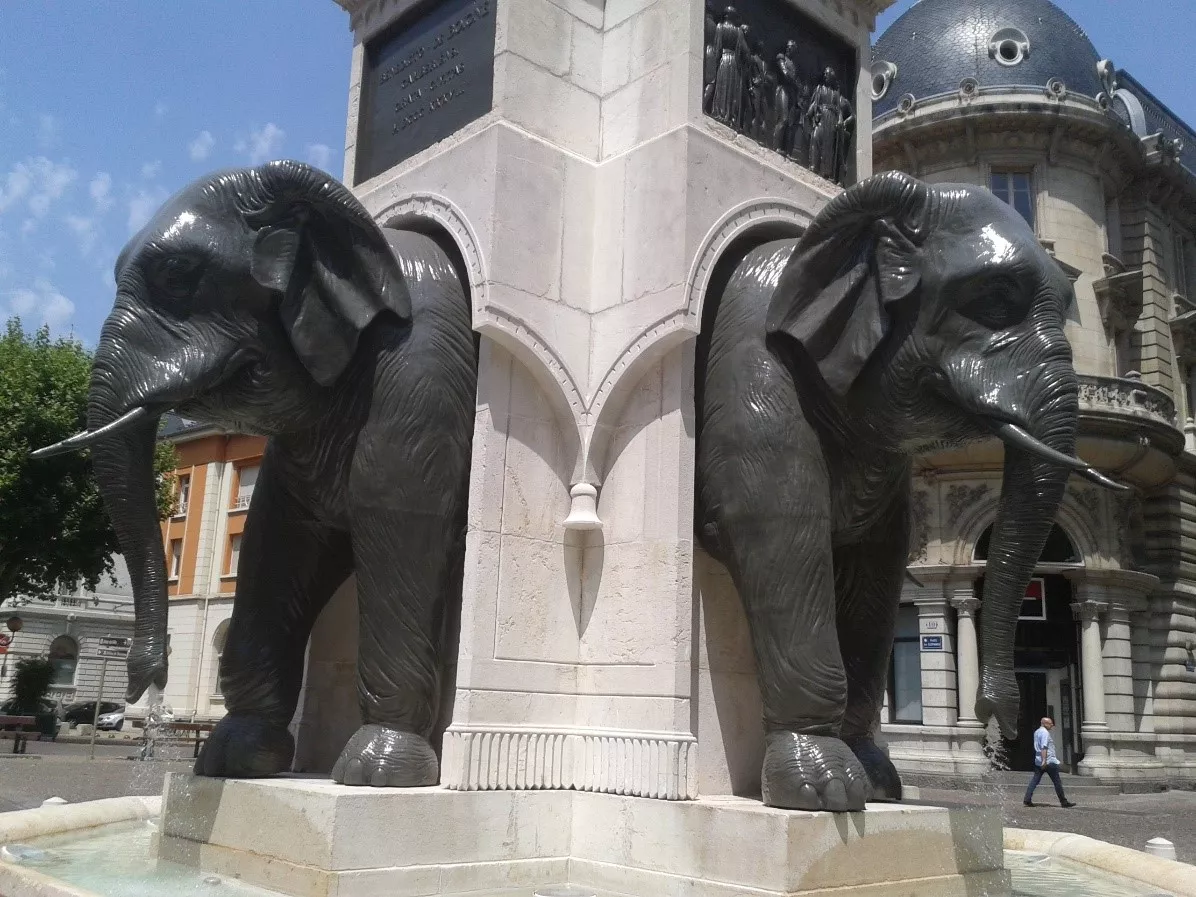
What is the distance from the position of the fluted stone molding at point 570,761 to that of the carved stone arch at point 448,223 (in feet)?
7.13

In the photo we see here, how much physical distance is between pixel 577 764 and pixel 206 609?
42432mm

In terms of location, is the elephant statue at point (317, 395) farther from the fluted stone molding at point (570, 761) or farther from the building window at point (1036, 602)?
the building window at point (1036, 602)

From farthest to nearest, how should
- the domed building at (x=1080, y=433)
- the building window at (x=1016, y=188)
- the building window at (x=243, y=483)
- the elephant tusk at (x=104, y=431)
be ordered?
the building window at (x=243, y=483), the building window at (x=1016, y=188), the domed building at (x=1080, y=433), the elephant tusk at (x=104, y=431)

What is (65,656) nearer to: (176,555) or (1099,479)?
(176,555)

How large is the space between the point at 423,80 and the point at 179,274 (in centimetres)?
260

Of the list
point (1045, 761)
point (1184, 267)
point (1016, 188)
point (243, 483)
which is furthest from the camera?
point (243, 483)

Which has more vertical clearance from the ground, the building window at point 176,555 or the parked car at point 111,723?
the building window at point 176,555

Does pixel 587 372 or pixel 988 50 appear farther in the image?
pixel 988 50

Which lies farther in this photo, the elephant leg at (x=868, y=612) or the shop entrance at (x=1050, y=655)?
the shop entrance at (x=1050, y=655)

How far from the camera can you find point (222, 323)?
5.61 metres

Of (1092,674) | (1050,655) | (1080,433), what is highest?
(1080,433)

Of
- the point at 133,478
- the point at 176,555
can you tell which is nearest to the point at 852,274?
the point at 133,478

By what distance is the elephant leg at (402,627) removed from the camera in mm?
5680

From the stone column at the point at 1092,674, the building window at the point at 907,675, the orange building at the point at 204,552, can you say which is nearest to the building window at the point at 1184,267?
the stone column at the point at 1092,674
